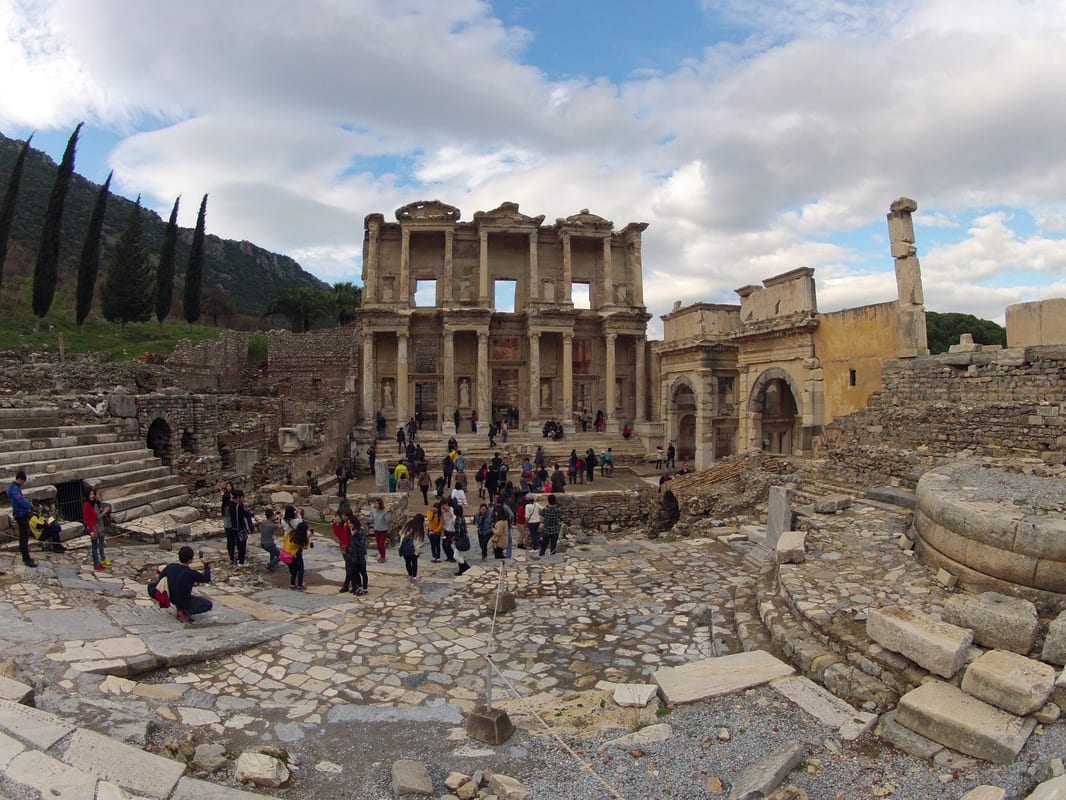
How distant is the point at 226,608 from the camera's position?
775 cm

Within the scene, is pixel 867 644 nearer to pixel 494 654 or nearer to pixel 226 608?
pixel 494 654

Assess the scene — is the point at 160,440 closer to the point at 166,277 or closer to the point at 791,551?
the point at 791,551

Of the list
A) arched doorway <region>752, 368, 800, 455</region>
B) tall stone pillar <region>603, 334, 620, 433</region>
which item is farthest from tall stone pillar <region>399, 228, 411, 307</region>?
arched doorway <region>752, 368, 800, 455</region>

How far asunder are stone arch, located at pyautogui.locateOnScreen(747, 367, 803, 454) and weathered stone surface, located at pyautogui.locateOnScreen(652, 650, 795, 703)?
49.8 feet

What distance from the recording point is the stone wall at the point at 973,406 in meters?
10.9

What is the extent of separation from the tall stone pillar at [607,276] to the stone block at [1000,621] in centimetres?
2717

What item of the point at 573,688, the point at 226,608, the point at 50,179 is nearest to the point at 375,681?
the point at 573,688

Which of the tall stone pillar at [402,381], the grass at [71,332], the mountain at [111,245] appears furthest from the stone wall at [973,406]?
the mountain at [111,245]

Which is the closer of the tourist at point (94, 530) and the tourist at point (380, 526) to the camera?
the tourist at point (94, 530)

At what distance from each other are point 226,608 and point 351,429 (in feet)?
68.6

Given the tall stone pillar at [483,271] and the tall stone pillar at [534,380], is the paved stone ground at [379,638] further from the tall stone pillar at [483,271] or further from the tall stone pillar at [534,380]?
the tall stone pillar at [483,271]

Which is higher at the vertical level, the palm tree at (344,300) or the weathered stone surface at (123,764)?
the palm tree at (344,300)

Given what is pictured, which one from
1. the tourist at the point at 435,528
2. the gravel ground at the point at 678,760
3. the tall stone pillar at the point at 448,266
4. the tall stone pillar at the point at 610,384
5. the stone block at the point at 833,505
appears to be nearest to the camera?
the gravel ground at the point at 678,760

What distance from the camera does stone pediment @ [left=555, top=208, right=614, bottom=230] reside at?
3159 centimetres
